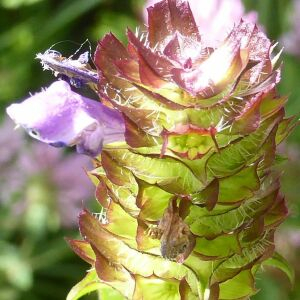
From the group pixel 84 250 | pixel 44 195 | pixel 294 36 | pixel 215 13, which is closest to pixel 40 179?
pixel 44 195

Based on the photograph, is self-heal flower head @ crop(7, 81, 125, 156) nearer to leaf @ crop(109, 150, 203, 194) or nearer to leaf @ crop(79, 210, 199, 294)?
leaf @ crop(109, 150, 203, 194)

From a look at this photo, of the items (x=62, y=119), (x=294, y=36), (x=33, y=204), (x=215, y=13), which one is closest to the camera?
(x=62, y=119)

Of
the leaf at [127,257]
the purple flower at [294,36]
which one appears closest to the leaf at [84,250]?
the leaf at [127,257]

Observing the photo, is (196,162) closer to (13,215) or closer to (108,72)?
(108,72)

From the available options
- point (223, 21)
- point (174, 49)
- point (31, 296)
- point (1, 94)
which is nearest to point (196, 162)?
point (174, 49)

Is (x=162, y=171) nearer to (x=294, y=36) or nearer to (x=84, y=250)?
(x=84, y=250)

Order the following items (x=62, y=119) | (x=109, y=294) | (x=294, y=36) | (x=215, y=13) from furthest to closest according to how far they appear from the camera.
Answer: (x=294, y=36) < (x=215, y=13) < (x=109, y=294) < (x=62, y=119)

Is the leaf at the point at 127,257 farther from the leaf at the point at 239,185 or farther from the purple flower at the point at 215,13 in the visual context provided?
the purple flower at the point at 215,13
